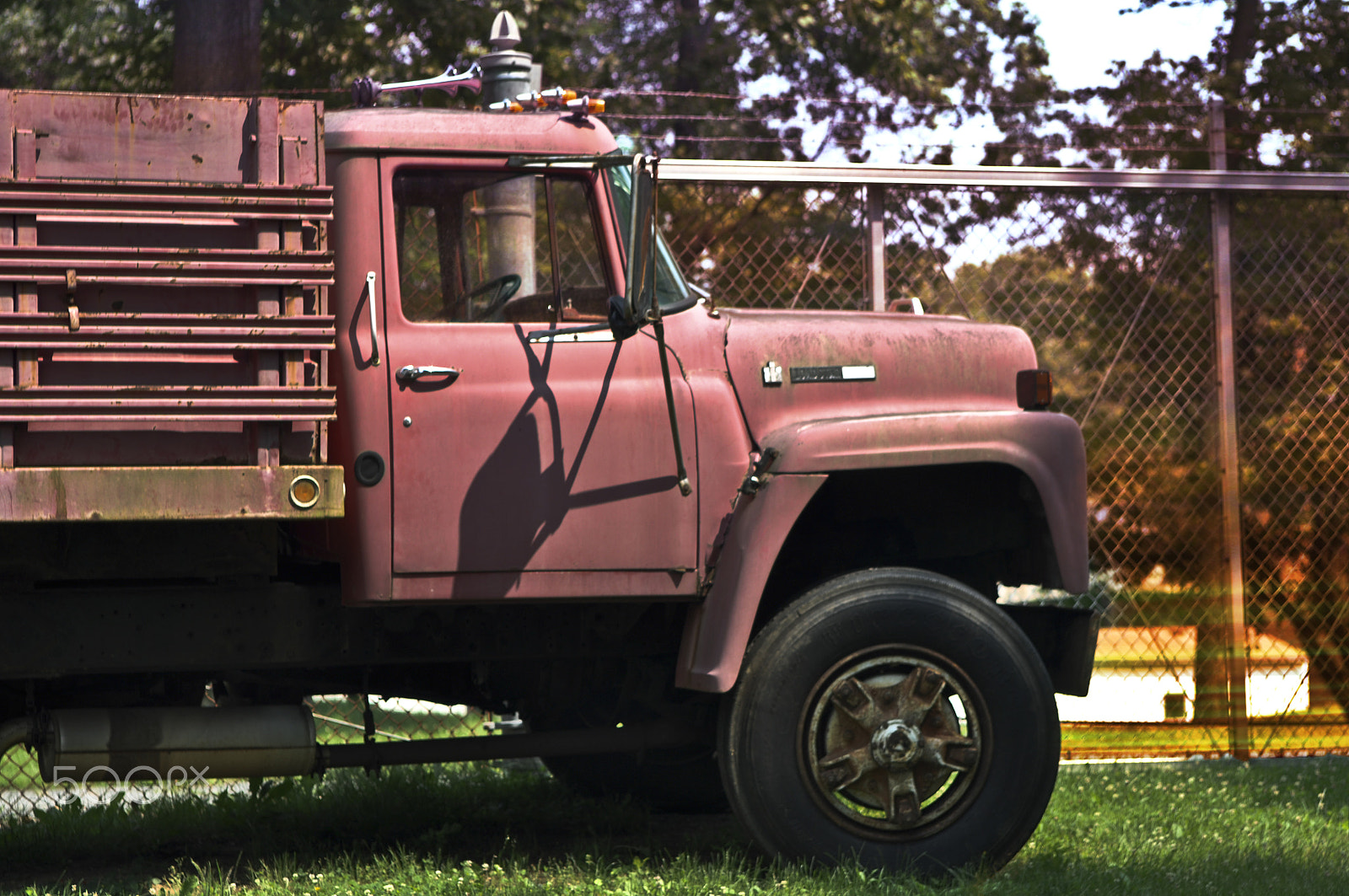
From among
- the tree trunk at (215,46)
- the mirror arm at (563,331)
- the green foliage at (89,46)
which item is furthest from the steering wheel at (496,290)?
the green foliage at (89,46)

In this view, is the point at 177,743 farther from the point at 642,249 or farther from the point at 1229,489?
the point at 1229,489

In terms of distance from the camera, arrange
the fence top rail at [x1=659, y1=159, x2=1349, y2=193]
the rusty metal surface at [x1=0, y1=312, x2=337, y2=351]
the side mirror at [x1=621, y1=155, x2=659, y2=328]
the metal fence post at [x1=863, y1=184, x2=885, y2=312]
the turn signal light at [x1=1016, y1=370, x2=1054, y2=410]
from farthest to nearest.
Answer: the metal fence post at [x1=863, y1=184, x2=885, y2=312] < the fence top rail at [x1=659, y1=159, x2=1349, y2=193] < the turn signal light at [x1=1016, y1=370, x2=1054, y2=410] < the side mirror at [x1=621, y1=155, x2=659, y2=328] < the rusty metal surface at [x1=0, y1=312, x2=337, y2=351]

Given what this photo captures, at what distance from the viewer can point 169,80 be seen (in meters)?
11.4

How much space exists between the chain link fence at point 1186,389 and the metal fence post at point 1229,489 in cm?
4

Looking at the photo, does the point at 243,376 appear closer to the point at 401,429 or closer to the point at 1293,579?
the point at 401,429

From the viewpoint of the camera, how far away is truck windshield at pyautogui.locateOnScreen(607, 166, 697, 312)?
4.52m

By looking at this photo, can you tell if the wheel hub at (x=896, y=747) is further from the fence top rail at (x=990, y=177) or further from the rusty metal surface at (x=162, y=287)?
the fence top rail at (x=990, y=177)

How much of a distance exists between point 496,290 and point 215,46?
5522 millimetres

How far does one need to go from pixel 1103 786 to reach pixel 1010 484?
2.13 meters

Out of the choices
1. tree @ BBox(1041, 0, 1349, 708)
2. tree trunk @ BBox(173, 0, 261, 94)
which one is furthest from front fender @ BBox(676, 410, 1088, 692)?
tree trunk @ BBox(173, 0, 261, 94)

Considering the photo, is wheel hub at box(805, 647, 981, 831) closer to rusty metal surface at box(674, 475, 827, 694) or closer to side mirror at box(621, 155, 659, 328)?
rusty metal surface at box(674, 475, 827, 694)

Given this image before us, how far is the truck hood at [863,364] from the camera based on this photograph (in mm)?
4652

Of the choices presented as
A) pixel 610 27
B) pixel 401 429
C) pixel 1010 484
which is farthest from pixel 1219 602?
pixel 610 27

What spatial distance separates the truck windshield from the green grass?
1855mm
